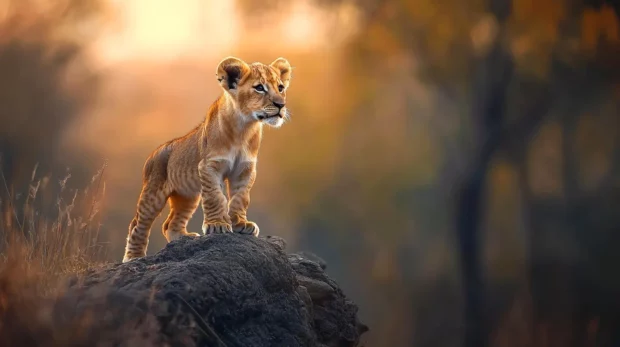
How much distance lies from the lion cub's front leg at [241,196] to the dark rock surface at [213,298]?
0.29 metres

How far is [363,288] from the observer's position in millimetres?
25984

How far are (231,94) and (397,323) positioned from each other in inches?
624

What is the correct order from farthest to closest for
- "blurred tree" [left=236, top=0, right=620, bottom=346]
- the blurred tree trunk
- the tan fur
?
"blurred tree" [left=236, top=0, right=620, bottom=346] → the blurred tree trunk → the tan fur

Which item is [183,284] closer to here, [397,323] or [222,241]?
[222,241]

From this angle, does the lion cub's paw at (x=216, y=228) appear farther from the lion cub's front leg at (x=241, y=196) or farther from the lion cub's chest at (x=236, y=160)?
the lion cub's chest at (x=236, y=160)

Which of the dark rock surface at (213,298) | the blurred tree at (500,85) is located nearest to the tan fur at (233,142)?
the dark rock surface at (213,298)

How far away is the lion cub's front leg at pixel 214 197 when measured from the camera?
22.4ft

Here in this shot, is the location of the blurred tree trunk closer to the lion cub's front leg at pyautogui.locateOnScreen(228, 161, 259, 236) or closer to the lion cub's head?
the lion cub's front leg at pyautogui.locateOnScreen(228, 161, 259, 236)

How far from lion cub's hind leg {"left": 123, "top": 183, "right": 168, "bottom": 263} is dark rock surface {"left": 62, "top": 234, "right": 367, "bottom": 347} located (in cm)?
138

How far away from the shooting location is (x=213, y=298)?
17.9ft

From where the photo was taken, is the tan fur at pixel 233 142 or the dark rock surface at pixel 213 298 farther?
the tan fur at pixel 233 142

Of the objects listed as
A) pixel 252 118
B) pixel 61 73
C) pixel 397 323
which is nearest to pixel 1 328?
pixel 252 118

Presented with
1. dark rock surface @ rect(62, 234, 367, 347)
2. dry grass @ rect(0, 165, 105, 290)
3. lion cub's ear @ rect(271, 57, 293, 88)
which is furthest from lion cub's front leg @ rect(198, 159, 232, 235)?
lion cub's ear @ rect(271, 57, 293, 88)

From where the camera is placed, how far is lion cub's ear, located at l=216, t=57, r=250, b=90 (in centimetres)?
709
